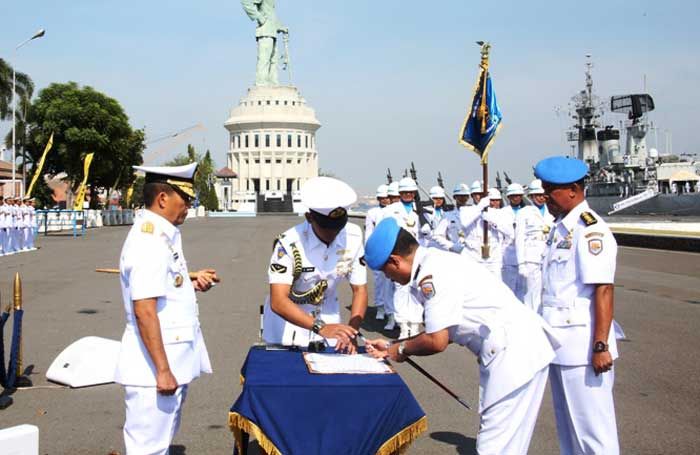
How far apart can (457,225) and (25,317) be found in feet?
23.1

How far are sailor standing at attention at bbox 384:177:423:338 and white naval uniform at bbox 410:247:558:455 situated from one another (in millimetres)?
4771

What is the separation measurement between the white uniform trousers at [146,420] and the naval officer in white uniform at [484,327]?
1.26 meters

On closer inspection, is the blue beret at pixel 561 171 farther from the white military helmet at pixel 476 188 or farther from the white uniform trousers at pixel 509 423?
the white military helmet at pixel 476 188

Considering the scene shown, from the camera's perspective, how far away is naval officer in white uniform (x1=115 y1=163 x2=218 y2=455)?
354 cm

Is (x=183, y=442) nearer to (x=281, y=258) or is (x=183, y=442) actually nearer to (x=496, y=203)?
(x=281, y=258)

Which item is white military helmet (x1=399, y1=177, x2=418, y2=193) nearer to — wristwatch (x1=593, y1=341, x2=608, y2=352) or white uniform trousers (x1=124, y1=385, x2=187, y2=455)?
wristwatch (x1=593, y1=341, x2=608, y2=352)

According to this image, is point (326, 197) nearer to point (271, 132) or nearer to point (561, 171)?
point (561, 171)

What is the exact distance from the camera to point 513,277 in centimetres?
1133

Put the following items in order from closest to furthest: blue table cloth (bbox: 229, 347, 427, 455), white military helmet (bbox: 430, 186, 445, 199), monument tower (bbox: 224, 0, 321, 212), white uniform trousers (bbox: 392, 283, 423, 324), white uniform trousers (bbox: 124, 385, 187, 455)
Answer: blue table cloth (bbox: 229, 347, 427, 455) < white uniform trousers (bbox: 124, 385, 187, 455) < white uniform trousers (bbox: 392, 283, 423, 324) < white military helmet (bbox: 430, 186, 445, 199) < monument tower (bbox: 224, 0, 321, 212)

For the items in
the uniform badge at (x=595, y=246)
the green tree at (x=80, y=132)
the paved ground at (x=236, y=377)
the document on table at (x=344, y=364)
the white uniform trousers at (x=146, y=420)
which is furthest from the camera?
the green tree at (x=80, y=132)

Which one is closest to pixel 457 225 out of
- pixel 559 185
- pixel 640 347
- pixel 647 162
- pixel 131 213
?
pixel 640 347

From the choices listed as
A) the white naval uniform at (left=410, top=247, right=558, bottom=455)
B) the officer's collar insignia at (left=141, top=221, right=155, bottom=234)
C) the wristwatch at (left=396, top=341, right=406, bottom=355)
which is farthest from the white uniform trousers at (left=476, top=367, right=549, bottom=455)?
the officer's collar insignia at (left=141, top=221, right=155, bottom=234)

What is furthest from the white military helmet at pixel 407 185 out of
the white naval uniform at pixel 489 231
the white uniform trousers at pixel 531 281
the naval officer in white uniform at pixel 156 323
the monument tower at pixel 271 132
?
the monument tower at pixel 271 132

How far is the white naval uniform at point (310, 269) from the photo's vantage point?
445 cm
